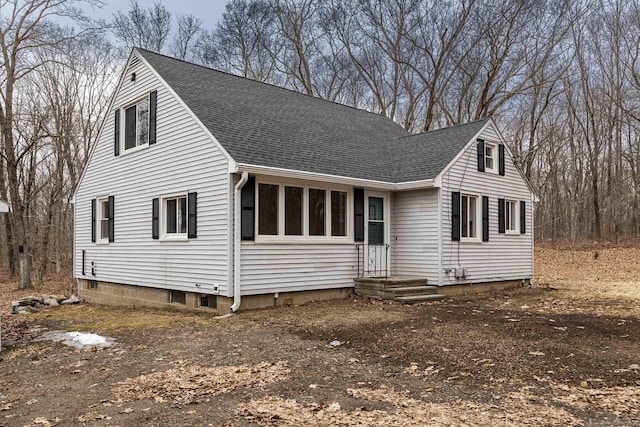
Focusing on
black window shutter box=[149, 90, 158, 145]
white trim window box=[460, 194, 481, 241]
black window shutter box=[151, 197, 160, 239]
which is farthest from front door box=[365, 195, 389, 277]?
black window shutter box=[149, 90, 158, 145]

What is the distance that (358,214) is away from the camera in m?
12.0

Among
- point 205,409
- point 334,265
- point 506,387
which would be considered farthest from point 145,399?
point 334,265

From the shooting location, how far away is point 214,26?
96.4 feet

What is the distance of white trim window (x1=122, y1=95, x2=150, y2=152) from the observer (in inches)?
501

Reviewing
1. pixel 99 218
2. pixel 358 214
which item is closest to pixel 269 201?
pixel 358 214

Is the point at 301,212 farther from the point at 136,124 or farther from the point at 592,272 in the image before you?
the point at 592,272

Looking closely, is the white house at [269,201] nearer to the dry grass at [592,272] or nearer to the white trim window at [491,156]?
the white trim window at [491,156]

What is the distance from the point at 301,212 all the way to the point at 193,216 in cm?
235

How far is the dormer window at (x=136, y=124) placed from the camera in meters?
12.7

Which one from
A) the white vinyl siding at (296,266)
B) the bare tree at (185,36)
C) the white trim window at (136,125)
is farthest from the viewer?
the bare tree at (185,36)

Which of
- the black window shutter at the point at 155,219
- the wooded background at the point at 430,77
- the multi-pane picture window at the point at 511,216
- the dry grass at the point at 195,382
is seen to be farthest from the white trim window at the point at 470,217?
the wooded background at the point at 430,77

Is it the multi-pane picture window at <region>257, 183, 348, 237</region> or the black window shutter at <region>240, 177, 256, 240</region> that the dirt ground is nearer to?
the black window shutter at <region>240, 177, 256, 240</region>

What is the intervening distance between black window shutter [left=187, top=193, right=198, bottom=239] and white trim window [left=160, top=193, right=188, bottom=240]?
386mm

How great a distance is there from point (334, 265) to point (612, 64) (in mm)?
23221
